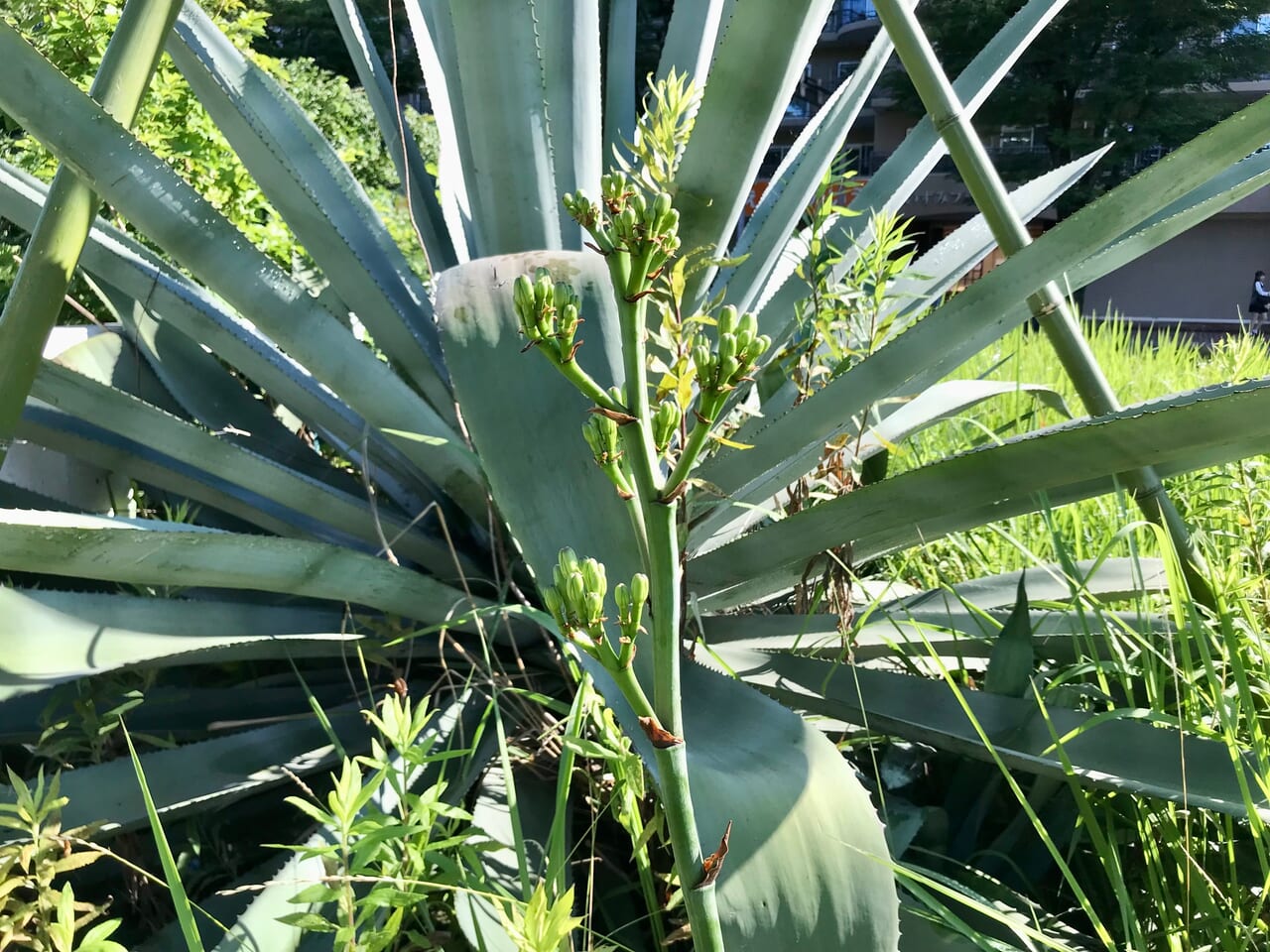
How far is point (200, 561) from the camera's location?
0.71 meters

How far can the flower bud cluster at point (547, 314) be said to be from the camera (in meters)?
0.38

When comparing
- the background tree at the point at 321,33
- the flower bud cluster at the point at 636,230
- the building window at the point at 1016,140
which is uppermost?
the background tree at the point at 321,33

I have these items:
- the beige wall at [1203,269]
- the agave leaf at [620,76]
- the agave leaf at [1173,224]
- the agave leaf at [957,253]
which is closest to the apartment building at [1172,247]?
the beige wall at [1203,269]

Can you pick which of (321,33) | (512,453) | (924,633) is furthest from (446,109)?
(321,33)

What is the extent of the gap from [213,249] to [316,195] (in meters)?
0.33

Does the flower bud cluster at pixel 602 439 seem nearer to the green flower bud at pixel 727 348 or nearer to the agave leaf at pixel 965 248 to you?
the green flower bud at pixel 727 348

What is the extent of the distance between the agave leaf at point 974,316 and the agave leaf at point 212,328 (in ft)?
1.57

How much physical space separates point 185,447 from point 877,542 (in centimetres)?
74

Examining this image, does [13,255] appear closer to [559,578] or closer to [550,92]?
[550,92]

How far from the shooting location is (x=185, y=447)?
0.97 meters

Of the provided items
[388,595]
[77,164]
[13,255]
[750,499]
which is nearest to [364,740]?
[388,595]

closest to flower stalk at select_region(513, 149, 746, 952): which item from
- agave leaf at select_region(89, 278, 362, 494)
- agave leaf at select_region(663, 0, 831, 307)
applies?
agave leaf at select_region(663, 0, 831, 307)

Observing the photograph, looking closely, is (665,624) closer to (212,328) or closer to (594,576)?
(594,576)

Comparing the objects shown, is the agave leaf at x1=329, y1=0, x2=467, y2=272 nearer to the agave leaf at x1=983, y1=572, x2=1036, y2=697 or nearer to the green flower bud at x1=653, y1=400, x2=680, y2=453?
the agave leaf at x1=983, y1=572, x2=1036, y2=697
